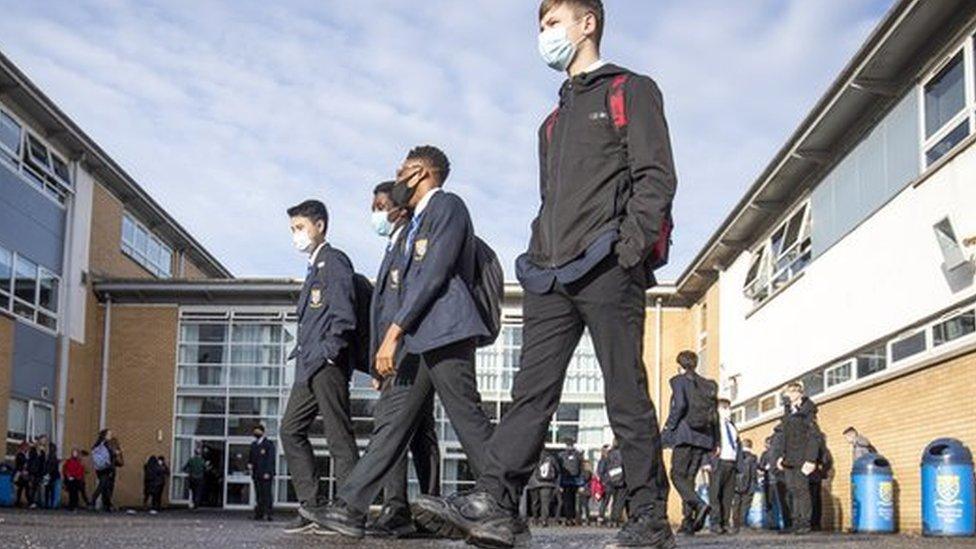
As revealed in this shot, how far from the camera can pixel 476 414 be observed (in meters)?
6.24

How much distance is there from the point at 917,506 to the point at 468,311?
1163 centimetres

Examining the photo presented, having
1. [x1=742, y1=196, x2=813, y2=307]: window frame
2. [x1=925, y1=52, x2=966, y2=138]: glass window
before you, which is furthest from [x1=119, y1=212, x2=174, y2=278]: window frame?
[x1=925, y1=52, x2=966, y2=138]: glass window

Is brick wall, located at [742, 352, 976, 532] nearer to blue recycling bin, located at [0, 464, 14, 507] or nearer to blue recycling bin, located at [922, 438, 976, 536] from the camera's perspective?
blue recycling bin, located at [922, 438, 976, 536]

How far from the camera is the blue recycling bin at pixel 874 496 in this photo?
54.2 ft

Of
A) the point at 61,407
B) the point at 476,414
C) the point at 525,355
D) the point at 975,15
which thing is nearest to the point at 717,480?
the point at 975,15

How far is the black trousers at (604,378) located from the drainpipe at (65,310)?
30.3 metres

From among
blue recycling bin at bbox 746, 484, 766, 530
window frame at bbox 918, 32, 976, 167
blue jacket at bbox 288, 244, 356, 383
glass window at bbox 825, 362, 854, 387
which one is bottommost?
blue recycling bin at bbox 746, 484, 766, 530

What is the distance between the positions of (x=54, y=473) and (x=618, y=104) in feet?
89.5

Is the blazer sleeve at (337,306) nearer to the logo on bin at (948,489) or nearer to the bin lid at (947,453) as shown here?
the logo on bin at (948,489)

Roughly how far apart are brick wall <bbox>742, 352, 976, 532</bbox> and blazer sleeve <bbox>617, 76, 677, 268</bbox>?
10713 millimetres

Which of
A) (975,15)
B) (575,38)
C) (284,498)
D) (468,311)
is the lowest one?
(284,498)

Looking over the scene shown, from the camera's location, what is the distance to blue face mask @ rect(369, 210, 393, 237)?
8.33 m

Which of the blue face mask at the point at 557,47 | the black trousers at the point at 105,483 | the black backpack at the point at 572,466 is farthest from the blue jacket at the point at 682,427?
the black trousers at the point at 105,483

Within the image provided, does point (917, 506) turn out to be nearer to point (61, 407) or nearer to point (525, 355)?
point (525, 355)
